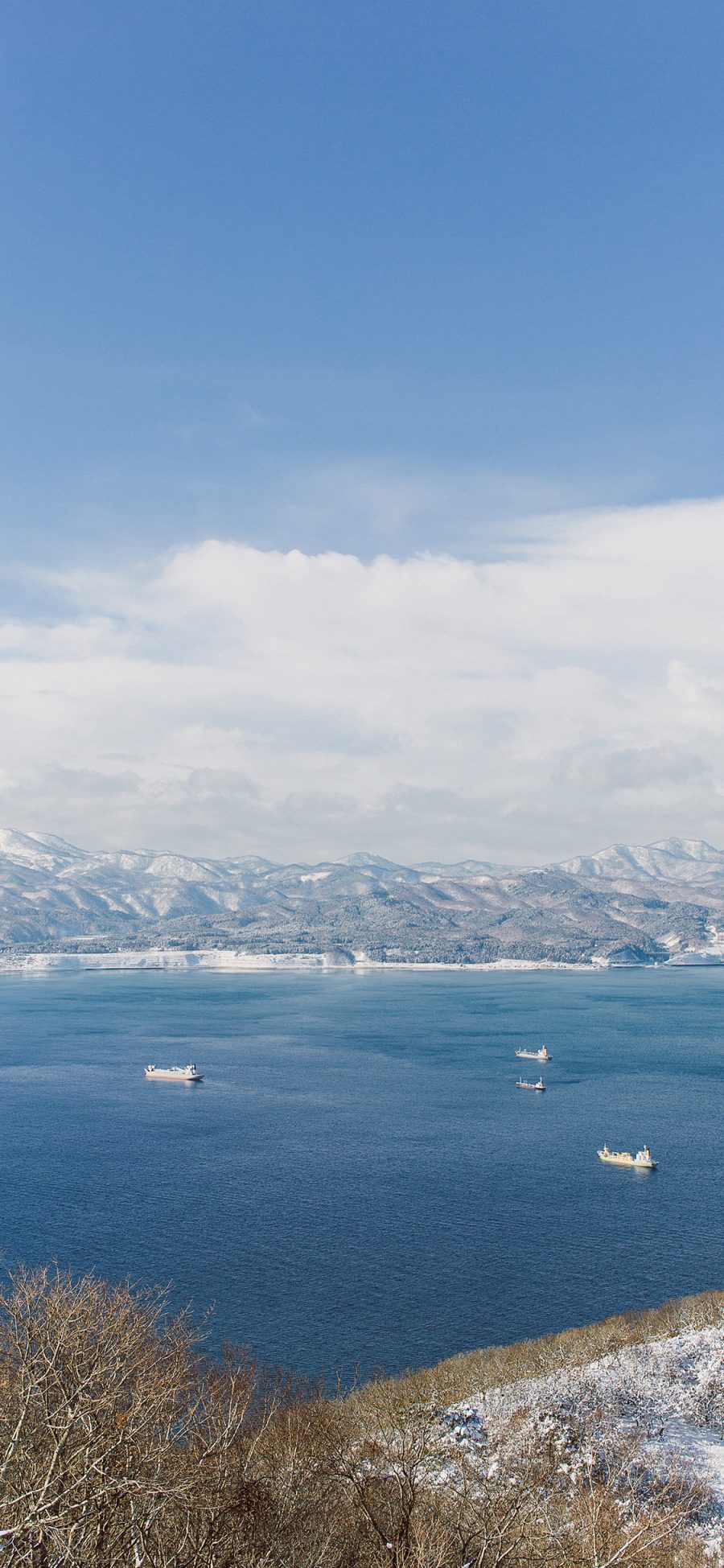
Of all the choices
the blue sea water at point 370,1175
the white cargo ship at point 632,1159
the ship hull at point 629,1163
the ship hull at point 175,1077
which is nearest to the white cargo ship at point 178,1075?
the ship hull at point 175,1077

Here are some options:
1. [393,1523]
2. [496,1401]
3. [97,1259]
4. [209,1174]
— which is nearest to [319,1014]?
[209,1174]

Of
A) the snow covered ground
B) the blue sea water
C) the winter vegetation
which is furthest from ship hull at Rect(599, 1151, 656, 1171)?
the snow covered ground

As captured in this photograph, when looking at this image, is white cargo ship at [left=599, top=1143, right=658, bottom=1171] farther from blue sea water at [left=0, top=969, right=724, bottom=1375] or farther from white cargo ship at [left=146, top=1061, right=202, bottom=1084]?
white cargo ship at [left=146, top=1061, right=202, bottom=1084]

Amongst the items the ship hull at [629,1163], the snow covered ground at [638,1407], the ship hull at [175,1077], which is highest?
the snow covered ground at [638,1407]

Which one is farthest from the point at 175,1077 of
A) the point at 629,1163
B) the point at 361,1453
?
the point at 361,1453

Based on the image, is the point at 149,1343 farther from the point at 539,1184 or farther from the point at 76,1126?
the point at 76,1126

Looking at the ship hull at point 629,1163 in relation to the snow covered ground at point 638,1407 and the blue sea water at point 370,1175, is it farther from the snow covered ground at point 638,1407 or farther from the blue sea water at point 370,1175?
the snow covered ground at point 638,1407
